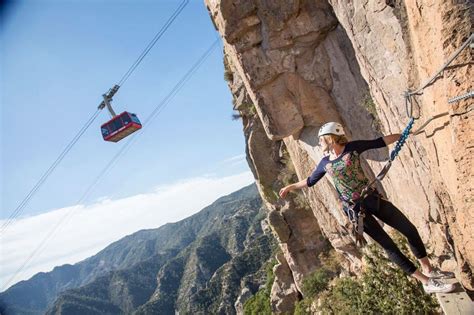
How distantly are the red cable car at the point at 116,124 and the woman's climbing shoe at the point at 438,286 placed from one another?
19356 mm

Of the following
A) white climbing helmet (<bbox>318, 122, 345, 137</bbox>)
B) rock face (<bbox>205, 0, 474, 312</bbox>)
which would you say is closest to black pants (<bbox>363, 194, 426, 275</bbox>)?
rock face (<bbox>205, 0, 474, 312</bbox>)

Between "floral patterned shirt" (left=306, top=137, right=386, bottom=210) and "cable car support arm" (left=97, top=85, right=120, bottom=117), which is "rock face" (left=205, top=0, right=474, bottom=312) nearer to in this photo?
"floral patterned shirt" (left=306, top=137, right=386, bottom=210)

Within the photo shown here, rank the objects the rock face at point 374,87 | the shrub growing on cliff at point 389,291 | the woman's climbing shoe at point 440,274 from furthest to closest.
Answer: the shrub growing on cliff at point 389,291
the woman's climbing shoe at point 440,274
the rock face at point 374,87

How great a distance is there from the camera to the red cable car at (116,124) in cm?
2114

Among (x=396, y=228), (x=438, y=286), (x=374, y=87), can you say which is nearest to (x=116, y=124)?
(x=374, y=87)

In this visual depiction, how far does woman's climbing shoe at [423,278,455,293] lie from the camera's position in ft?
15.4

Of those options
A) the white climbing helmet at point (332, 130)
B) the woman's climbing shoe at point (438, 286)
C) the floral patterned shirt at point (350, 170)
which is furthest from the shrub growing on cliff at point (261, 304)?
the white climbing helmet at point (332, 130)

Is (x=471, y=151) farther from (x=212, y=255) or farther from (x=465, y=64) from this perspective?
(x=212, y=255)

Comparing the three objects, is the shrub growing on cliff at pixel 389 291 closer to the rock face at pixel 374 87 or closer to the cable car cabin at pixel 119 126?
the rock face at pixel 374 87

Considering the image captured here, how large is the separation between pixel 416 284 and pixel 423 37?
9073 millimetres

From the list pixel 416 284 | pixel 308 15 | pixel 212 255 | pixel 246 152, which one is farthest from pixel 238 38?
pixel 212 255

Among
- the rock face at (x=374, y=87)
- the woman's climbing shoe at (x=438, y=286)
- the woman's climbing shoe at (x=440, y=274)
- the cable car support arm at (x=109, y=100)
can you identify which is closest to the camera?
the rock face at (x=374, y=87)

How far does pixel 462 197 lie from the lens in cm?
395

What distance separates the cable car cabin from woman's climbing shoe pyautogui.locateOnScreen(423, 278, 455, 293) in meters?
19.4
